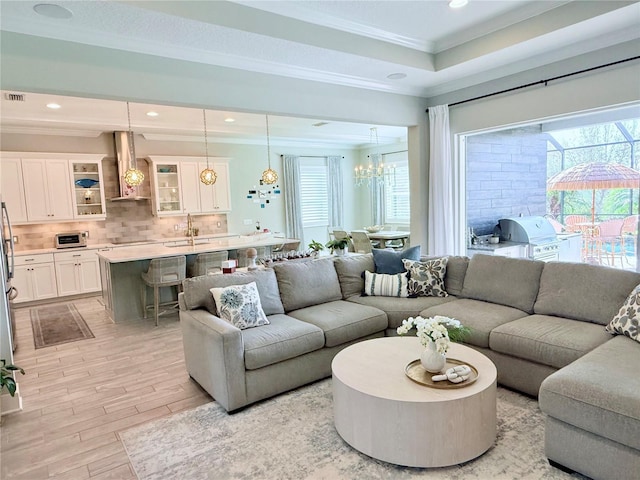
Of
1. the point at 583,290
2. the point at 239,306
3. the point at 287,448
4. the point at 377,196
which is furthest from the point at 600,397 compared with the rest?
the point at 377,196

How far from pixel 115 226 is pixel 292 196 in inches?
150

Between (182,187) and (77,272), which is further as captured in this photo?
(182,187)

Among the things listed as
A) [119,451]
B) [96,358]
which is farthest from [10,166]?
[119,451]

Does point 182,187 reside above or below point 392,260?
above

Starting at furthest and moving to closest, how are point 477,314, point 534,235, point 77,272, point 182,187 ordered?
1. point 182,187
2. point 77,272
3. point 534,235
4. point 477,314

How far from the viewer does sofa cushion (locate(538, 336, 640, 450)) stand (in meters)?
1.93

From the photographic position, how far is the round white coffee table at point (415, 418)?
7.19ft

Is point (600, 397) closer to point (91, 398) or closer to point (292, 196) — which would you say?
point (91, 398)

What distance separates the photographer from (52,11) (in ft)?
9.18

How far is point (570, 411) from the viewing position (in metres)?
2.12

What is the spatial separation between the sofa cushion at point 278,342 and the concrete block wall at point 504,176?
3.19 m

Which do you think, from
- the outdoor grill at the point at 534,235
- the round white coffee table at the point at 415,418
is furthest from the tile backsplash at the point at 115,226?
the round white coffee table at the point at 415,418

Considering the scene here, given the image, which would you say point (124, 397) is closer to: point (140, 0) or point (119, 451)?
point (119, 451)

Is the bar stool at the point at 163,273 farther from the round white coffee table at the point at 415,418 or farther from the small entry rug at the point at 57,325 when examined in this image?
the round white coffee table at the point at 415,418
